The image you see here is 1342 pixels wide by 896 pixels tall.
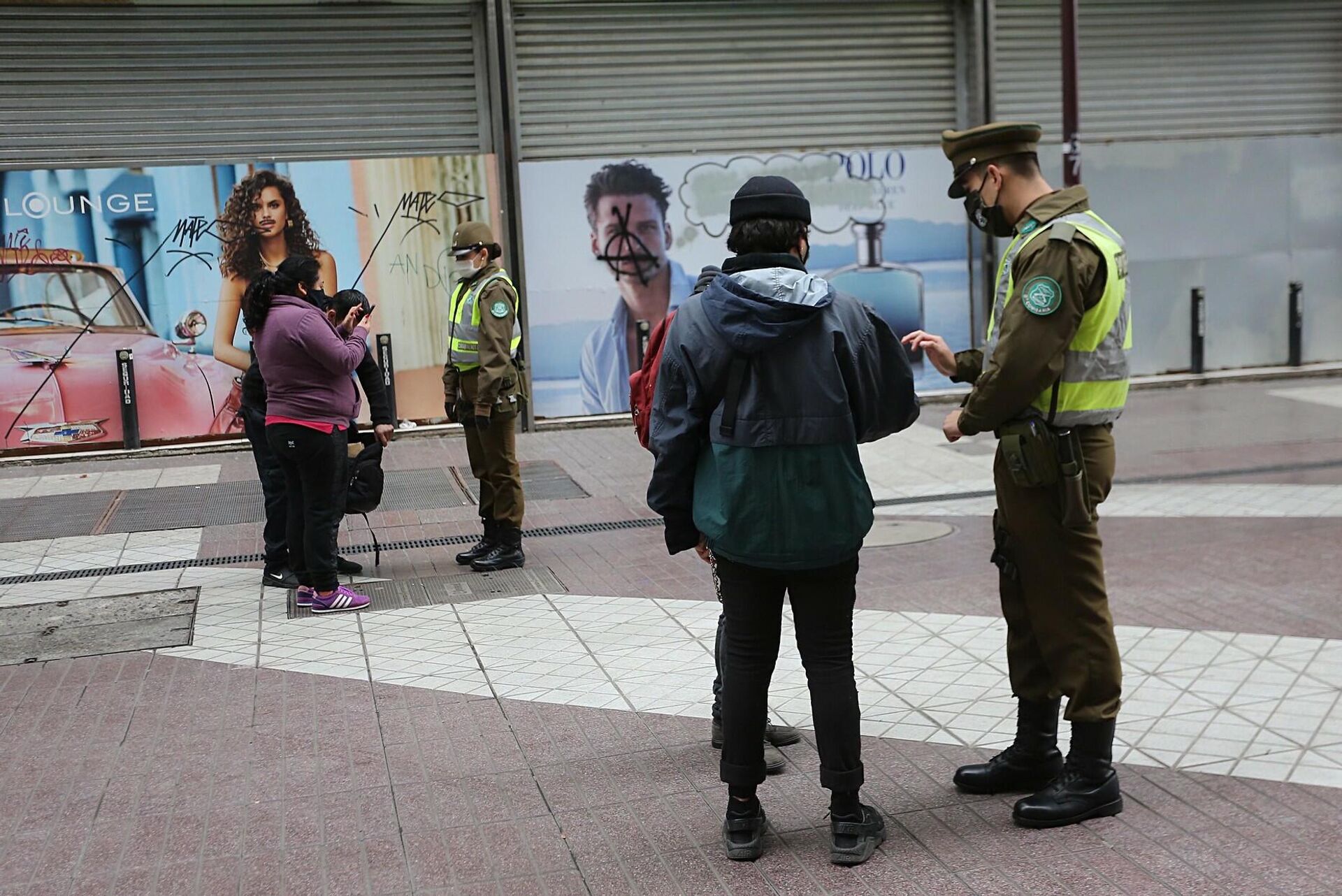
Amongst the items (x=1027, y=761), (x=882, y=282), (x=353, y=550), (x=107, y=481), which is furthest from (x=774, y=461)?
(x=882, y=282)

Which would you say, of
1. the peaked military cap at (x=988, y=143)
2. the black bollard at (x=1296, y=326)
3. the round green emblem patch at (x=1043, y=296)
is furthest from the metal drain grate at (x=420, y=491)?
the black bollard at (x=1296, y=326)

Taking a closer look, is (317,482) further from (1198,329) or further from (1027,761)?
(1198,329)

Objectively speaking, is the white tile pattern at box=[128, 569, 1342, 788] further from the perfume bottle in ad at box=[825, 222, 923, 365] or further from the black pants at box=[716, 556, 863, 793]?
the perfume bottle in ad at box=[825, 222, 923, 365]

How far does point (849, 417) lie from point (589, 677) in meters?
2.38

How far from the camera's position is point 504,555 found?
8.09 m

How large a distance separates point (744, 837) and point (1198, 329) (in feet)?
42.5

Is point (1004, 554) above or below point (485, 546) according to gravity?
above

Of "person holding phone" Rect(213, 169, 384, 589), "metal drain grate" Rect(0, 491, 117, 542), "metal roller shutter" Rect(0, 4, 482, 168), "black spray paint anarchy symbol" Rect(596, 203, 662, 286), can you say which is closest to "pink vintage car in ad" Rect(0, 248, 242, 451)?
"person holding phone" Rect(213, 169, 384, 589)

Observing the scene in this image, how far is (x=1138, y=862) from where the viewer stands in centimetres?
392

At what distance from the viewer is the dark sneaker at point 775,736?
5004 millimetres

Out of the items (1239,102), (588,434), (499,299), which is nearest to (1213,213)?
(1239,102)

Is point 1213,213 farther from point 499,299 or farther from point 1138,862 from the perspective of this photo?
point 1138,862

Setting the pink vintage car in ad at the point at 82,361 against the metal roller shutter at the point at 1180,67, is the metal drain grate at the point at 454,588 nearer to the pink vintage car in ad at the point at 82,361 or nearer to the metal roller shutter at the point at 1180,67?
the pink vintage car in ad at the point at 82,361

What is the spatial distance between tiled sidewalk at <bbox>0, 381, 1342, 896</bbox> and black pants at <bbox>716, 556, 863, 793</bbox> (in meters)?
0.30
